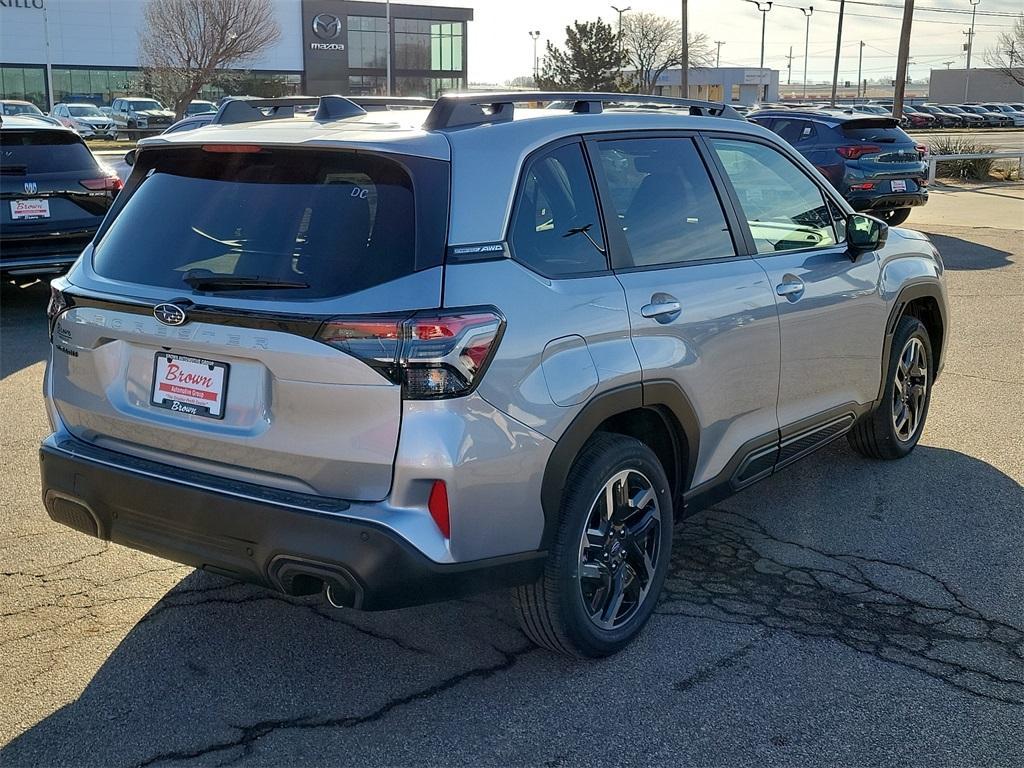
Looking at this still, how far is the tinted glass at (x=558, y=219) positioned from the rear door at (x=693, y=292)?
3.4 inches

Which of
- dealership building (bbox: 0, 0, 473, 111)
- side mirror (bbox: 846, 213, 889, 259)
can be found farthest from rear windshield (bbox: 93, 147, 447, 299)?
dealership building (bbox: 0, 0, 473, 111)

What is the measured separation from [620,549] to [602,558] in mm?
107

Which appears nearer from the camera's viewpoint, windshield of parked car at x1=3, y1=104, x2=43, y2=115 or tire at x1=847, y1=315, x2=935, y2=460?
tire at x1=847, y1=315, x2=935, y2=460

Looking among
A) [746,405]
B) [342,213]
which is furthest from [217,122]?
[746,405]

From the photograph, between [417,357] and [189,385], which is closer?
[417,357]

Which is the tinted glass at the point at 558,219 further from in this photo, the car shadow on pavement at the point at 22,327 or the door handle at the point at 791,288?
the car shadow on pavement at the point at 22,327

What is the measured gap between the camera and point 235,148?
3.53 meters

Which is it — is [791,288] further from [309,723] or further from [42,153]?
[42,153]

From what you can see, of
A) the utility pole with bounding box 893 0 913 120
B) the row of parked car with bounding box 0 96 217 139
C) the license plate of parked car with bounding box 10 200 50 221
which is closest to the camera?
the license plate of parked car with bounding box 10 200 50 221

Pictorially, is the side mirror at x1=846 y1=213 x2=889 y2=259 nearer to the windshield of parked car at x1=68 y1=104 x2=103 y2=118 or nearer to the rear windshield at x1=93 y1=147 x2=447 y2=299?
the rear windshield at x1=93 y1=147 x2=447 y2=299

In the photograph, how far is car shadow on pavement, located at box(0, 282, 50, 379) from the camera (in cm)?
818

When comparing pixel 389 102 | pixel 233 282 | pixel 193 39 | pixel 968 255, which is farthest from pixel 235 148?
pixel 193 39

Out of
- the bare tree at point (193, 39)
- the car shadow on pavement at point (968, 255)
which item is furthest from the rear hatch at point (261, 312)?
the bare tree at point (193, 39)

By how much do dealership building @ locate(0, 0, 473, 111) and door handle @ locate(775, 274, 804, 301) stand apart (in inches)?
2426
